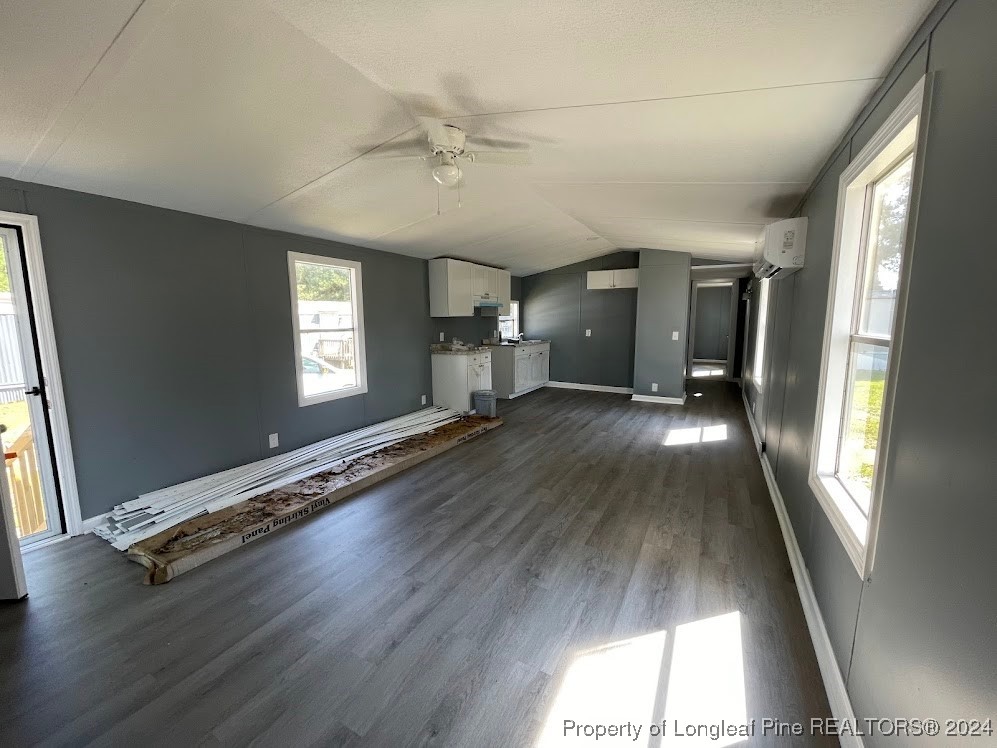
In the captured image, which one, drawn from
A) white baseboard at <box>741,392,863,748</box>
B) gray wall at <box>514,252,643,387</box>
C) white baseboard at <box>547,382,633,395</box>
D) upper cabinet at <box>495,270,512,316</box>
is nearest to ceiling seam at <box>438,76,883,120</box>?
white baseboard at <box>741,392,863,748</box>

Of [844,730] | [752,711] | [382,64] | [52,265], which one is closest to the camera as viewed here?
[844,730]

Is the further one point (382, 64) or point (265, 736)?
point (382, 64)

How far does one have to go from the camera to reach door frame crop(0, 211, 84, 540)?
2354 millimetres

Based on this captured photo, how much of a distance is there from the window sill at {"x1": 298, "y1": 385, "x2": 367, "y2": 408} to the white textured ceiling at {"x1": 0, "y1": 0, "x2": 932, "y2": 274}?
1856 mm

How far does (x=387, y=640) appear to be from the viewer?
1.78m

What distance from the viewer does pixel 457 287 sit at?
5723 mm

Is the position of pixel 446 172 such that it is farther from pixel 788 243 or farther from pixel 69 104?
pixel 788 243

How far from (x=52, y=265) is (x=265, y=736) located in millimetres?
2949

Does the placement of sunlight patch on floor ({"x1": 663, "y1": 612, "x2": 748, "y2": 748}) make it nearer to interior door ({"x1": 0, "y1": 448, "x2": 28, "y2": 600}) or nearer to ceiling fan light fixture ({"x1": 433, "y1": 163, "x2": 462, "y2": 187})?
ceiling fan light fixture ({"x1": 433, "y1": 163, "x2": 462, "y2": 187})

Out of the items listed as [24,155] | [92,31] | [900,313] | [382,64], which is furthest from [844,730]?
[24,155]

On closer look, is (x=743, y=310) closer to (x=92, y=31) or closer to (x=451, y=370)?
(x=451, y=370)

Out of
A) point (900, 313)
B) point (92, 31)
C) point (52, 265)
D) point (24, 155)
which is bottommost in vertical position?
point (900, 313)

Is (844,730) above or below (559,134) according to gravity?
below

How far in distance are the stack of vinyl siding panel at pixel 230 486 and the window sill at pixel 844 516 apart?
351 cm
